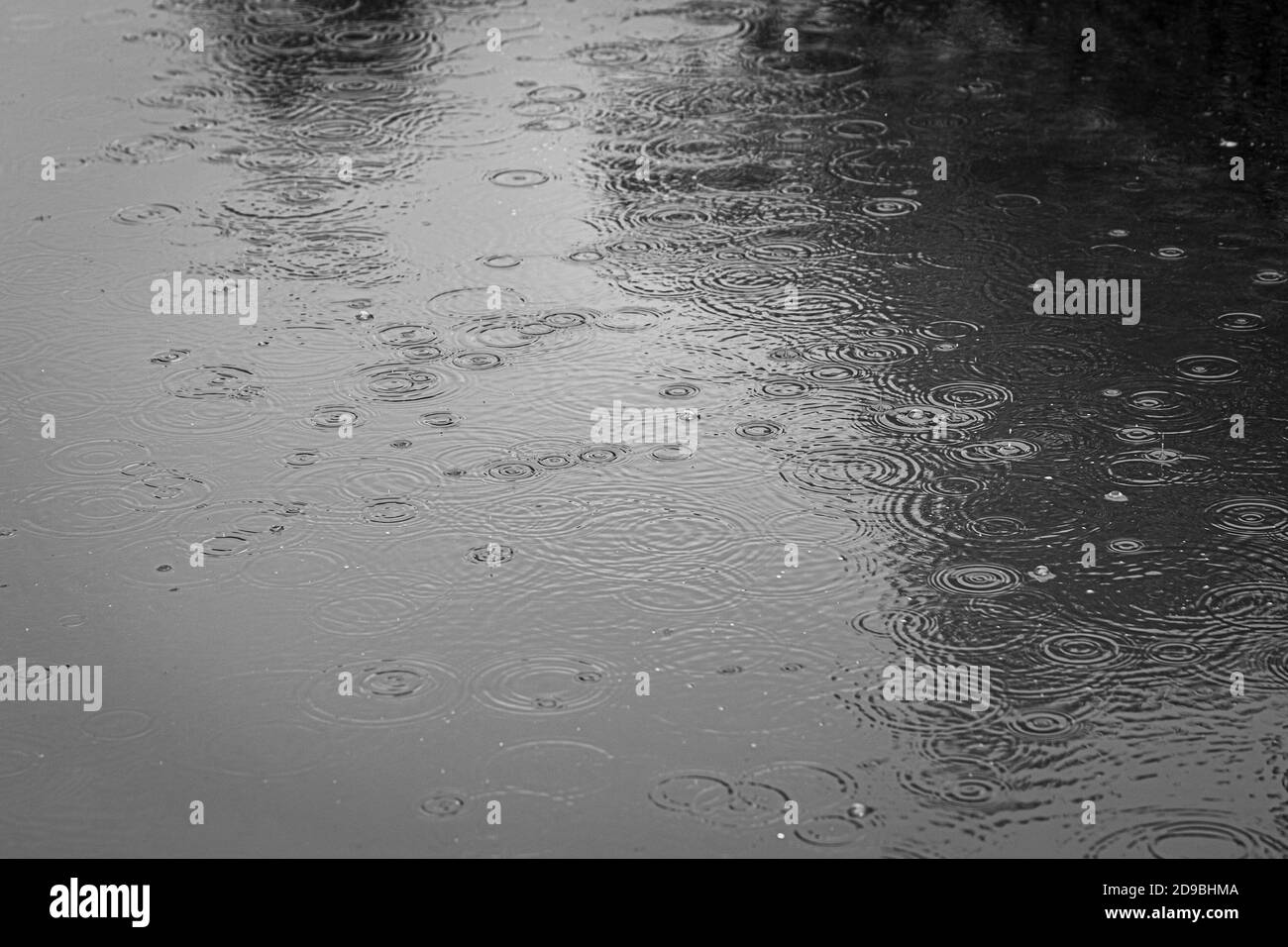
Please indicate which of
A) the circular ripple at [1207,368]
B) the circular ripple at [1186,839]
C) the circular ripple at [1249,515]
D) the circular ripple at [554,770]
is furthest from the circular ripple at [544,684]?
the circular ripple at [1207,368]

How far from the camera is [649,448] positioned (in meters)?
4.78

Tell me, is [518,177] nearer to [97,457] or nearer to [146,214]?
[146,214]

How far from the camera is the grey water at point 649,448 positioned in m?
3.50

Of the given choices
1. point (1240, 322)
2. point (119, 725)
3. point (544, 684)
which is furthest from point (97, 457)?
point (1240, 322)

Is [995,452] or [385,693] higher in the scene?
[995,452]

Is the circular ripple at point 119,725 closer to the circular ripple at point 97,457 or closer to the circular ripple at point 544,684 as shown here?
the circular ripple at point 544,684

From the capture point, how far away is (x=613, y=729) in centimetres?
365

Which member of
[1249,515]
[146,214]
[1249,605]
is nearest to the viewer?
[1249,605]

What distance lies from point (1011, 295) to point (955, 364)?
555mm

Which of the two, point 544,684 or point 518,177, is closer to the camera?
point 544,684

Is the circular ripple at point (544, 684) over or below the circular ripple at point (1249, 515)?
below

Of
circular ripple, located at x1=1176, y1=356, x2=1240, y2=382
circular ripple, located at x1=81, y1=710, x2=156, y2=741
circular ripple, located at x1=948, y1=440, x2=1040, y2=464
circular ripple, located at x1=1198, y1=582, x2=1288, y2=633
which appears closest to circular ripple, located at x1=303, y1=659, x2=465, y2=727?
circular ripple, located at x1=81, y1=710, x2=156, y2=741

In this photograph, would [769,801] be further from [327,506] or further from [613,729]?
[327,506]
